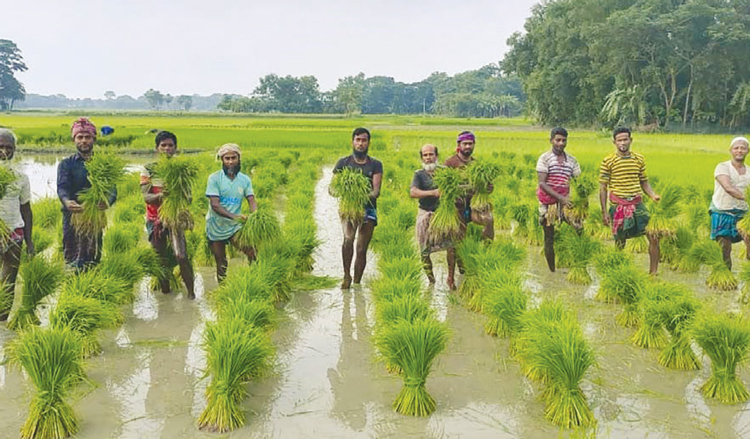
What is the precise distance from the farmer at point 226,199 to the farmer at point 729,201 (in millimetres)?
4495

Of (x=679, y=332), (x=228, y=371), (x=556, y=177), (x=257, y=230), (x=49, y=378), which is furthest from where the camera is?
(x=556, y=177)

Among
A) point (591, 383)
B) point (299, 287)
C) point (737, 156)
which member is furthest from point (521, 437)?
point (737, 156)

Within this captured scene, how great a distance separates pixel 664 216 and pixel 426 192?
2622mm

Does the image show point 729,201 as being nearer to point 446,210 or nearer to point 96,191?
point 446,210

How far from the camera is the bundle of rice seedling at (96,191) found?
16.3 feet

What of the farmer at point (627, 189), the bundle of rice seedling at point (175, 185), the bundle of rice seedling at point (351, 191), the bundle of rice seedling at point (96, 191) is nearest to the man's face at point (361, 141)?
Result: the bundle of rice seedling at point (351, 191)

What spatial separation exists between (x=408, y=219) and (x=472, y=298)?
283 centimetres

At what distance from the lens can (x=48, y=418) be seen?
3115 mm

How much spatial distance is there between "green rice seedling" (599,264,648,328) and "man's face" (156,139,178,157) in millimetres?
3968

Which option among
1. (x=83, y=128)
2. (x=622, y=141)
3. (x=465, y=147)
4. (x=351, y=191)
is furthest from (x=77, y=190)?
(x=622, y=141)

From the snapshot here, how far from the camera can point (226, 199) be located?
5.43 meters

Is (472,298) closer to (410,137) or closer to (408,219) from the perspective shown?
(408,219)

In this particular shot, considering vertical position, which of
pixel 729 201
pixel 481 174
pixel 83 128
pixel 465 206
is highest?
pixel 83 128

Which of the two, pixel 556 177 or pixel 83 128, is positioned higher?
pixel 83 128
